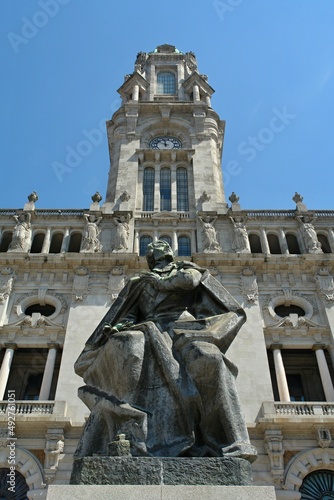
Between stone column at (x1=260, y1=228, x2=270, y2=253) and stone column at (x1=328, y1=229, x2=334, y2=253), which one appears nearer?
stone column at (x1=260, y1=228, x2=270, y2=253)

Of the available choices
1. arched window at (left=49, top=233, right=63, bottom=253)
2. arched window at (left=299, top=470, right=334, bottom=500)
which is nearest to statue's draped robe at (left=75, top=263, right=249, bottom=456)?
arched window at (left=299, top=470, right=334, bottom=500)

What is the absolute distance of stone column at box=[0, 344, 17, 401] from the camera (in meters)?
21.3

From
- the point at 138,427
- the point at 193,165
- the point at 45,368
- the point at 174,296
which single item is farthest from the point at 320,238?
the point at 138,427

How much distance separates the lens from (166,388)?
5.36m

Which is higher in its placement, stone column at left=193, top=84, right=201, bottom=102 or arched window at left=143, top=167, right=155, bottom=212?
stone column at left=193, top=84, right=201, bottom=102

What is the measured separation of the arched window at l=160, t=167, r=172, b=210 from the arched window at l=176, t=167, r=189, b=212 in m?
0.57

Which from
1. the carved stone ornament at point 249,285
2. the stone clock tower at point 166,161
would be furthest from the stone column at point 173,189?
the carved stone ornament at point 249,285

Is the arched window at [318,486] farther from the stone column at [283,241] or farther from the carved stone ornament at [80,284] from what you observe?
the carved stone ornament at [80,284]

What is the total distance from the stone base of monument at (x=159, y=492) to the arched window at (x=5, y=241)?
24562 mm

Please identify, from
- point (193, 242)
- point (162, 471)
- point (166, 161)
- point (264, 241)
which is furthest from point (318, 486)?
point (166, 161)

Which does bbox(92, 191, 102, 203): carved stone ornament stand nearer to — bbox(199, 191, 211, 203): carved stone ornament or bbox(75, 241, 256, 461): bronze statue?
bbox(199, 191, 211, 203): carved stone ornament

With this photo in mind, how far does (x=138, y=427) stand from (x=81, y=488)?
39.2 inches

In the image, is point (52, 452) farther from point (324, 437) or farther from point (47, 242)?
point (47, 242)

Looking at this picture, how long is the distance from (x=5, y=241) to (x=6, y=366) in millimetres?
8164
